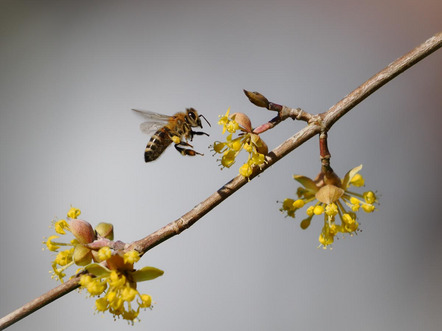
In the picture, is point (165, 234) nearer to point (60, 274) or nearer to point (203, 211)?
point (203, 211)

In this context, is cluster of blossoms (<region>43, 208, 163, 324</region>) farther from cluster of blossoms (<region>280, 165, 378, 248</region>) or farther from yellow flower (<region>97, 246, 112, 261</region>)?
cluster of blossoms (<region>280, 165, 378, 248</region>)

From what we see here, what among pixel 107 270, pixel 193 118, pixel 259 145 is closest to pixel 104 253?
pixel 107 270

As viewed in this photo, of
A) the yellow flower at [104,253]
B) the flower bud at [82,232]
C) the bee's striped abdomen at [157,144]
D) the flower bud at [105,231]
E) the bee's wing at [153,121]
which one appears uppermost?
the bee's wing at [153,121]

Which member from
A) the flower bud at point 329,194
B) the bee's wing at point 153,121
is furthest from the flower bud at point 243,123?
the bee's wing at point 153,121

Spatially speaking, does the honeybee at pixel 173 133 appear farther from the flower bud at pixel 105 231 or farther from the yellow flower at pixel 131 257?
→ the yellow flower at pixel 131 257

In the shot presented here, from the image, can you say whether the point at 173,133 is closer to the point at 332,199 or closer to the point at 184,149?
the point at 184,149

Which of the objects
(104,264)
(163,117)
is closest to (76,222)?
(104,264)
